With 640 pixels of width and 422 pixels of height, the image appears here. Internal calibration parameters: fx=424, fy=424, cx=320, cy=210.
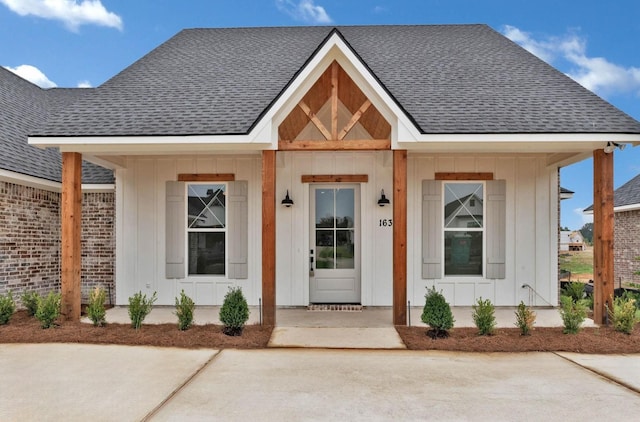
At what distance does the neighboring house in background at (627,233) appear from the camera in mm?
12758

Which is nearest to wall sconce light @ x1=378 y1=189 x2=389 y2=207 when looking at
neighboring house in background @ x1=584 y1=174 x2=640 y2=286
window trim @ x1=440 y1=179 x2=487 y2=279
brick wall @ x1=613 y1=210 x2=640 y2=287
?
window trim @ x1=440 y1=179 x2=487 y2=279

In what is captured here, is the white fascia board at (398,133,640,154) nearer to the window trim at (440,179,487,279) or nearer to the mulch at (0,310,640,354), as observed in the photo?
Answer: the window trim at (440,179,487,279)

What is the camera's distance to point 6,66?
1178 cm

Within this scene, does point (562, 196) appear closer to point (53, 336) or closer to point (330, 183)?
point (330, 183)

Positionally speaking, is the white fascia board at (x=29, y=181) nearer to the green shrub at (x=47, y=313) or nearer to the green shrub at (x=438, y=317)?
the green shrub at (x=47, y=313)

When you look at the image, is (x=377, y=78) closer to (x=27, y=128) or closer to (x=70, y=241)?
(x=70, y=241)

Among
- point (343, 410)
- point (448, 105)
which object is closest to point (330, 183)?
point (448, 105)

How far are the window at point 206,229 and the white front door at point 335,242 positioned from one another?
180cm

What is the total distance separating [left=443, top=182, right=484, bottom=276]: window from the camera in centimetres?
827

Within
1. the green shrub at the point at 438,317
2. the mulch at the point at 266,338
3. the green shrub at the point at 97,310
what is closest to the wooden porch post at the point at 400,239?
the mulch at the point at 266,338

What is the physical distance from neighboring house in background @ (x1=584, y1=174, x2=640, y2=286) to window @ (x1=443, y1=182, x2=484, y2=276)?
7.34 m

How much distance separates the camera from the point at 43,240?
870cm

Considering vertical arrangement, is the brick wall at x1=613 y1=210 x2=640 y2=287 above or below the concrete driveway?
above

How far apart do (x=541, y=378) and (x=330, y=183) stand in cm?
492
